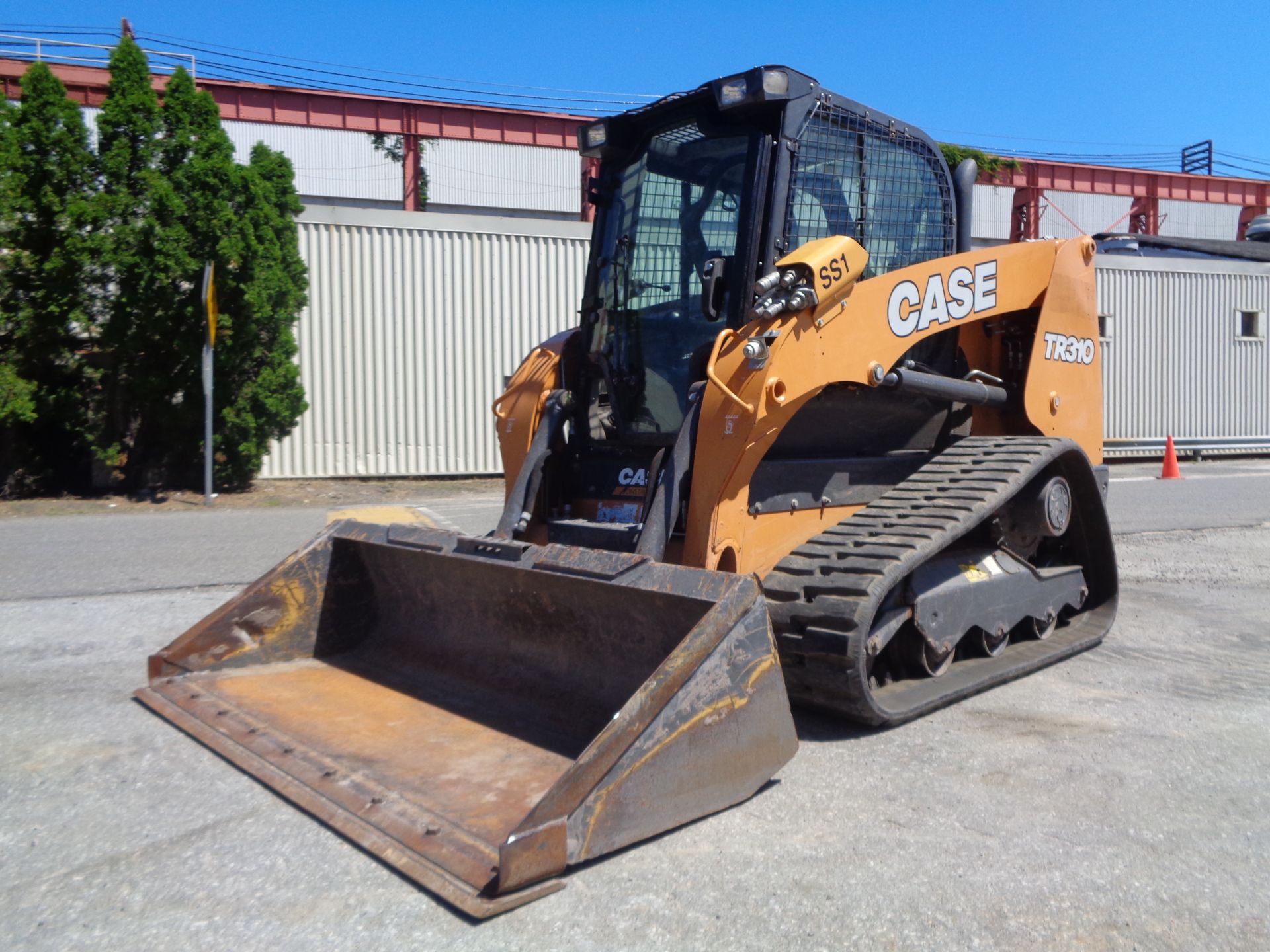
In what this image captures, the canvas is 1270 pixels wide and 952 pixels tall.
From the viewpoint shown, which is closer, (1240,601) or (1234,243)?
(1240,601)

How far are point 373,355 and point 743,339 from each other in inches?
481

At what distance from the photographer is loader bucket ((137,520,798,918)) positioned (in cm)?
315

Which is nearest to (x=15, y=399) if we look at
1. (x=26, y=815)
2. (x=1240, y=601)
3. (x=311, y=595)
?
(x=311, y=595)

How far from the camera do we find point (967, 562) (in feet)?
17.1

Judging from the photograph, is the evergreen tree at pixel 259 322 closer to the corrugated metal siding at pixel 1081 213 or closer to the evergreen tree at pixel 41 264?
the evergreen tree at pixel 41 264

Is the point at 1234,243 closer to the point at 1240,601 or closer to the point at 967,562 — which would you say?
the point at 1240,601

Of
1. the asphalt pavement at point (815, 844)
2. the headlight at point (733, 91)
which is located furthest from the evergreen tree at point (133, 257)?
the headlight at point (733, 91)

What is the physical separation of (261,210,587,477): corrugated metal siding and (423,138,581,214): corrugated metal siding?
42.3 ft

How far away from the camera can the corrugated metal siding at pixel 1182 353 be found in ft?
70.2

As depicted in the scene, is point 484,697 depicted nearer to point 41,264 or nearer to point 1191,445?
point 41,264

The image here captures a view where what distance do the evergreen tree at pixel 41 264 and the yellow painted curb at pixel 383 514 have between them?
3639 millimetres

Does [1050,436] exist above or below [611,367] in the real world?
below

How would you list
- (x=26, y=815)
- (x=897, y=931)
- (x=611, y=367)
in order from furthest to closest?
1. (x=611, y=367)
2. (x=26, y=815)
3. (x=897, y=931)

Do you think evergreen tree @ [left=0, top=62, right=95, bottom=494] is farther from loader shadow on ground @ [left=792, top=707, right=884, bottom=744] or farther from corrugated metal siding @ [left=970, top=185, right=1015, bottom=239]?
corrugated metal siding @ [left=970, top=185, right=1015, bottom=239]
